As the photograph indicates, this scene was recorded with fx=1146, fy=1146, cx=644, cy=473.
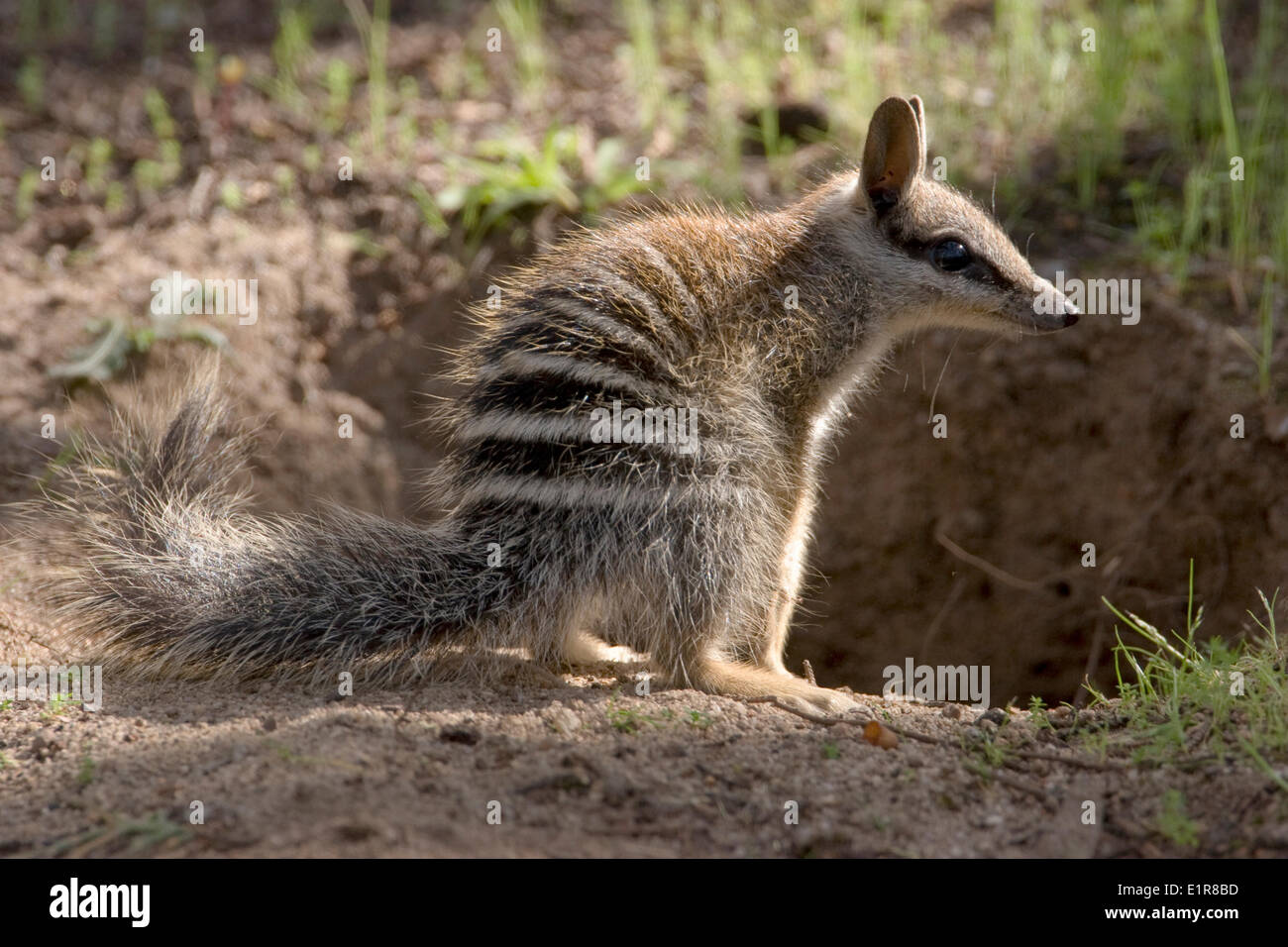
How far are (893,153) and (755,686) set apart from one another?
2.14 metres

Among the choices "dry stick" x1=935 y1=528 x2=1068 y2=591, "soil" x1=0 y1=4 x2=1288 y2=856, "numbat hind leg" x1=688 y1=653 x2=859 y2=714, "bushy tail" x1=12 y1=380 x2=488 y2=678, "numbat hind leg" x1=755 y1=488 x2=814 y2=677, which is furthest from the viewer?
"dry stick" x1=935 y1=528 x2=1068 y2=591

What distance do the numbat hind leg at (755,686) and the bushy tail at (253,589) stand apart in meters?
0.83

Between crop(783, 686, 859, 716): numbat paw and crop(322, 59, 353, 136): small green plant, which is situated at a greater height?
crop(322, 59, 353, 136): small green plant

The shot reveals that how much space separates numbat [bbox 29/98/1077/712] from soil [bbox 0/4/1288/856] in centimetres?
23

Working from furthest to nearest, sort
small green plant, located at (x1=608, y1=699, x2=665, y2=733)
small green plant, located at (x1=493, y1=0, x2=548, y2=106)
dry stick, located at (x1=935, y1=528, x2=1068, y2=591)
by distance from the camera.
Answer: small green plant, located at (x1=493, y1=0, x2=548, y2=106) < dry stick, located at (x1=935, y1=528, x2=1068, y2=591) < small green plant, located at (x1=608, y1=699, x2=665, y2=733)

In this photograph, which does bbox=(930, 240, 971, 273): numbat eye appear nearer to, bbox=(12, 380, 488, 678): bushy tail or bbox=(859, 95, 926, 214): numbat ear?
bbox=(859, 95, 926, 214): numbat ear

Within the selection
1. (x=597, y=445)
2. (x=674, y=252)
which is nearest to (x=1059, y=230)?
(x=674, y=252)

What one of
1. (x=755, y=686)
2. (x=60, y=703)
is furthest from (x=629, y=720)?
(x=60, y=703)

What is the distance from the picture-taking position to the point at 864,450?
5.98 m

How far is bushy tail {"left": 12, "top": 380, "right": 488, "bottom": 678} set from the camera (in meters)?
3.79

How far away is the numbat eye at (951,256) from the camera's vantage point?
4523 millimetres

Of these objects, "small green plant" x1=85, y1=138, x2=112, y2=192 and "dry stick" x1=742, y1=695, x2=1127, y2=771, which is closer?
"dry stick" x1=742, y1=695, x2=1127, y2=771

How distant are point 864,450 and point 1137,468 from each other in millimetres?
1309
